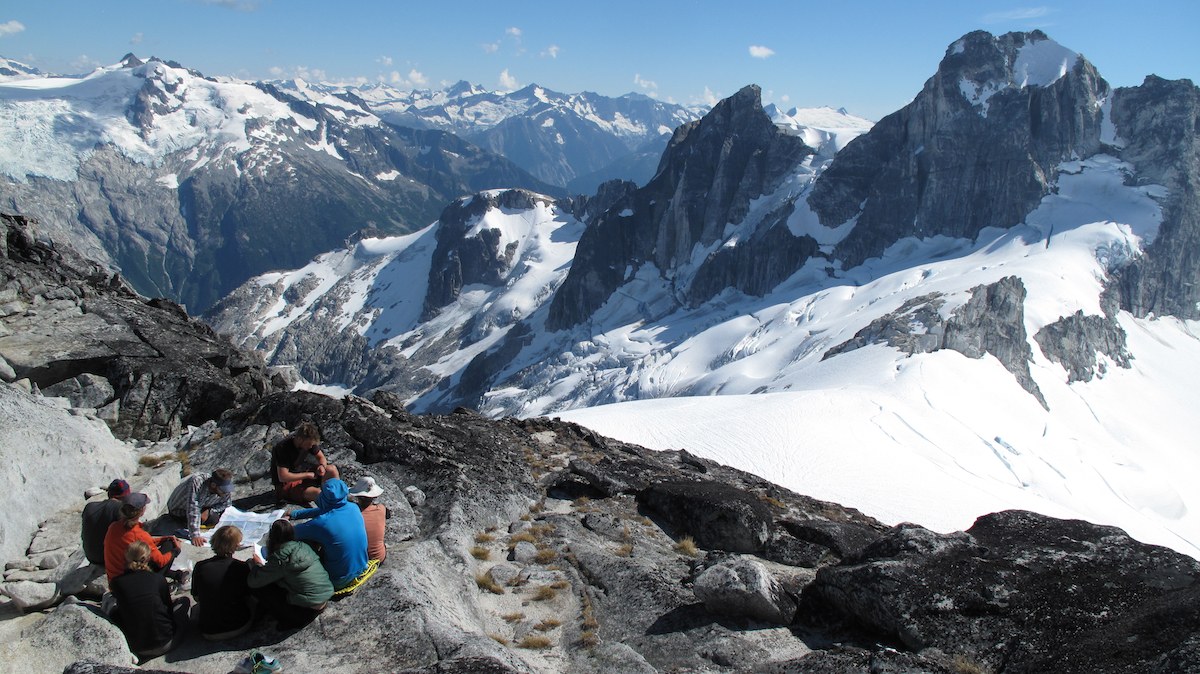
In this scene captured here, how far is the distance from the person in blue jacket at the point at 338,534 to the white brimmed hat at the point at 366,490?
5.59 feet

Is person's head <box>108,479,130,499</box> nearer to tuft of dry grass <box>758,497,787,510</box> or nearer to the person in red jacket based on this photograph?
the person in red jacket

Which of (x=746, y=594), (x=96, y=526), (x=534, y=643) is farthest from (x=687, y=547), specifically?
(x=96, y=526)

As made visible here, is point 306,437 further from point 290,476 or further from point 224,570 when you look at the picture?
point 224,570

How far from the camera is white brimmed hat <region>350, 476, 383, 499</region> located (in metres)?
11.7

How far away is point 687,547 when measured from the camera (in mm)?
14117

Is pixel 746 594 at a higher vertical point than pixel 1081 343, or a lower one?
lower

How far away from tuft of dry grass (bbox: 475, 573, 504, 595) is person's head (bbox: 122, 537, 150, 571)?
5.31 meters

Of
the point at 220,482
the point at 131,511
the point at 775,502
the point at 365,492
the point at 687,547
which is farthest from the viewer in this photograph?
the point at 775,502

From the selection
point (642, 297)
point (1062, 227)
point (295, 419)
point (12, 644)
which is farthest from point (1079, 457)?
point (642, 297)

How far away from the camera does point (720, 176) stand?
180625 mm

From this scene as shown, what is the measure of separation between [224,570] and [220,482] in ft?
13.8

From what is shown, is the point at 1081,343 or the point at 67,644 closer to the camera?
the point at 67,644

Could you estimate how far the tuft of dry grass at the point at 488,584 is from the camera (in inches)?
450

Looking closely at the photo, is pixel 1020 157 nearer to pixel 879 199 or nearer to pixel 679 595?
pixel 879 199
